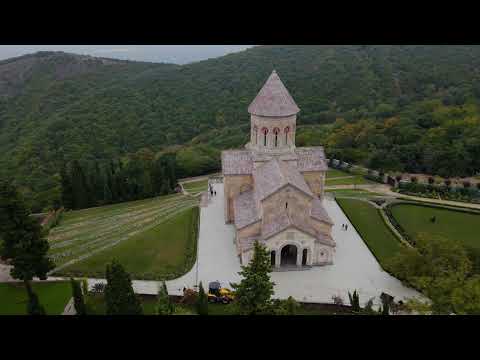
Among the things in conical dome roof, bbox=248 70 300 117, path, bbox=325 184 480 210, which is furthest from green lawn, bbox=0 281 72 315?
path, bbox=325 184 480 210

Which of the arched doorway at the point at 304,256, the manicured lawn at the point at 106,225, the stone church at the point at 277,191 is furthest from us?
the manicured lawn at the point at 106,225

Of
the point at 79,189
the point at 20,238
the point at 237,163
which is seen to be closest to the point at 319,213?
the point at 237,163

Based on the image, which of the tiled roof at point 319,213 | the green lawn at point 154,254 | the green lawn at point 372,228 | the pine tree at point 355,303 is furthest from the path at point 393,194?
the pine tree at point 355,303

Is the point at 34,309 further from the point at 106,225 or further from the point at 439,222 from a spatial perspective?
the point at 439,222

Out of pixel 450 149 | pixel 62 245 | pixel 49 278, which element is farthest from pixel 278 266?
pixel 450 149

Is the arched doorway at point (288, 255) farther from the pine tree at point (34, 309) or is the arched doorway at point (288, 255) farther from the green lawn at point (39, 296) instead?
the pine tree at point (34, 309)

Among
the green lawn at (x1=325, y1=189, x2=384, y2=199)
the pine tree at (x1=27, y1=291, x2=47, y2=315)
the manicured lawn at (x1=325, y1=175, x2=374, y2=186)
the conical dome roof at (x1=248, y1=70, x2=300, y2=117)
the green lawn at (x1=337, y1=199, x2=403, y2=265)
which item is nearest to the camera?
the pine tree at (x1=27, y1=291, x2=47, y2=315)

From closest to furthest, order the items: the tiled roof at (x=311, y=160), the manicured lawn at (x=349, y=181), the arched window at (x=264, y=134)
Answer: the arched window at (x=264, y=134)
the tiled roof at (x=311, y=160)
the manicured lawn at (x=349, y=181)

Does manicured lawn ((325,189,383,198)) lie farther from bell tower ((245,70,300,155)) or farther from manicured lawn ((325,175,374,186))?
bell tower ((245,70,300,155))
